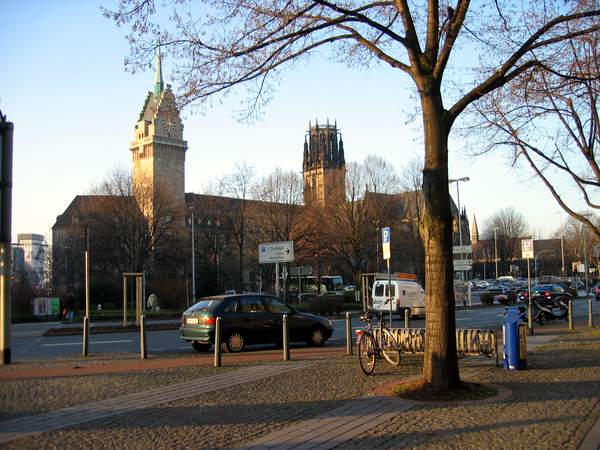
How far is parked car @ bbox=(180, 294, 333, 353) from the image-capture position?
15.3m

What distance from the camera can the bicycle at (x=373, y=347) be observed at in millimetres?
10711

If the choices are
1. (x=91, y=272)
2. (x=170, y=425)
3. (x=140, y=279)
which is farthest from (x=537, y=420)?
(x=91, y=272)

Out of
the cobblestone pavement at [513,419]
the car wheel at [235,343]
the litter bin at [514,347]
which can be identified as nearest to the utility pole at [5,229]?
the car wheel at [235,343]

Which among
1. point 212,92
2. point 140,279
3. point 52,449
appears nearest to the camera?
point 52,449

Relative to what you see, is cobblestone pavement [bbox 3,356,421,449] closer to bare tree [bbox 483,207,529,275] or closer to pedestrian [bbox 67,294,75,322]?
pedestrian [bbox 67,294,75,322]

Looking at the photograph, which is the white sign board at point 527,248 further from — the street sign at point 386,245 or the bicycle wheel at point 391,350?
the bicycle wheel at point 391,350

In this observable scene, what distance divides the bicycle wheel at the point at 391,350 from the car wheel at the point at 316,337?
4893mm

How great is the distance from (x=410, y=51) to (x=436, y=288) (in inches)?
147

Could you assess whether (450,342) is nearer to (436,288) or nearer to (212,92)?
(436,288)

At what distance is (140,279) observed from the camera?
28.1 m

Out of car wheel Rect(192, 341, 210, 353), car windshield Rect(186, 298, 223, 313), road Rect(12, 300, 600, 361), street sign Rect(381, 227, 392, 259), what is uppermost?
street sign Rect(381, 227, 392, 259)

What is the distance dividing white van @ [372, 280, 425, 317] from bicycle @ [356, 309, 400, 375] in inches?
756

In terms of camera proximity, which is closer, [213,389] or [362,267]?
[213,389]

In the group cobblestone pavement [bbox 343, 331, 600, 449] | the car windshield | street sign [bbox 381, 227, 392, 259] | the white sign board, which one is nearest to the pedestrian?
the car windshield
